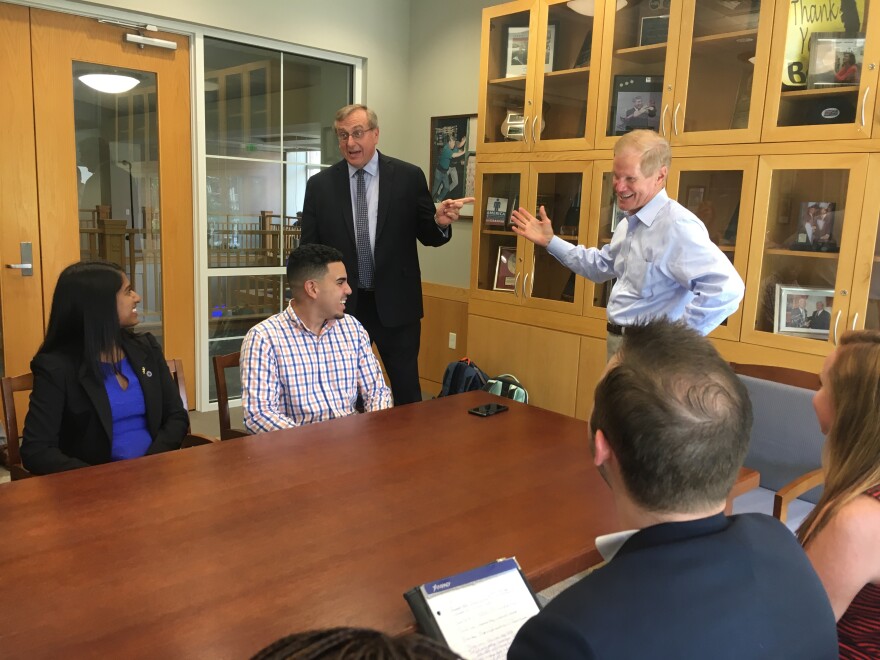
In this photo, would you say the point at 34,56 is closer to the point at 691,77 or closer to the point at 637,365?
the point at 691,77

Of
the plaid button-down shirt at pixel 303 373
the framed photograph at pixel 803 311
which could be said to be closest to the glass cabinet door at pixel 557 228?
the framed photograph at pixel 803 311

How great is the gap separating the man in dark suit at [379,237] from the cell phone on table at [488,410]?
1.07 m

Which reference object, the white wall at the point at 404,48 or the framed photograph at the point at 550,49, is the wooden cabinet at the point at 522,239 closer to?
the framed photograph at the point at 550,49

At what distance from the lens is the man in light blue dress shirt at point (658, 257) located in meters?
2.36

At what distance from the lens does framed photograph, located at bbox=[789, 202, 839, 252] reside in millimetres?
2637

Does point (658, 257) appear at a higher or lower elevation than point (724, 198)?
lower

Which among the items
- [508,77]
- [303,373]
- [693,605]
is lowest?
[303,373]

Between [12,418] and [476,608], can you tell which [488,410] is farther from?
[12,418]

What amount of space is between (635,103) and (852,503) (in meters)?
2.53

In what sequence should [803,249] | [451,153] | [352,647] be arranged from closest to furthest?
[352,647] → [803,249] → [451,153]

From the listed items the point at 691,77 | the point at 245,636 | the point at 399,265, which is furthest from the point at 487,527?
the point at 691,77

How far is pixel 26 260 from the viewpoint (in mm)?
3553

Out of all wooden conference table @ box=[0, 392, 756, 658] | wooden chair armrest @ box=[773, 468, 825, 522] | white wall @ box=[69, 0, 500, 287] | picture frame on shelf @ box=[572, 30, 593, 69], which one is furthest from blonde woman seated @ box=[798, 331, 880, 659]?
white wall @ box=[69, 0, 500, 287]

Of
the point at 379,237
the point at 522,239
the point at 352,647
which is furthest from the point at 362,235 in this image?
the point at 352,647
